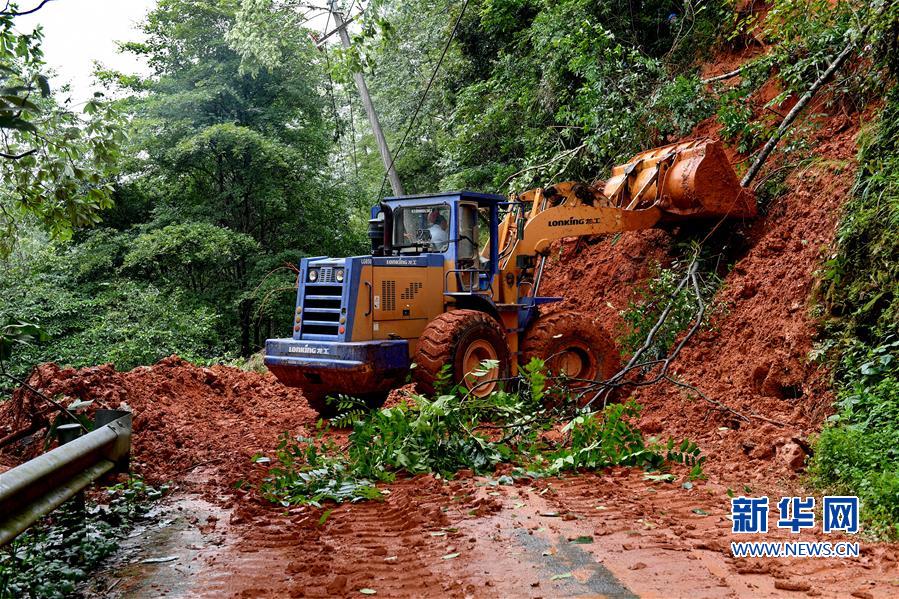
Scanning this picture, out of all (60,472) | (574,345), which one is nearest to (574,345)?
(574,345)

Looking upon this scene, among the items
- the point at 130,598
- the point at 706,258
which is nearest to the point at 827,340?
the point at 706,258

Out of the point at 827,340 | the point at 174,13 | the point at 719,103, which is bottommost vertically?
the point at 827,340

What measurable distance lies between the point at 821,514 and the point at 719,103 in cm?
832

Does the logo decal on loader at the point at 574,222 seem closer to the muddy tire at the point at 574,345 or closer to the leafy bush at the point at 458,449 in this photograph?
the muddy tire at the point at 574,345

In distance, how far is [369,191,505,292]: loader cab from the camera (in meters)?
9.86

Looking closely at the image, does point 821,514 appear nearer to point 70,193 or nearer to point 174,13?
point 70,193

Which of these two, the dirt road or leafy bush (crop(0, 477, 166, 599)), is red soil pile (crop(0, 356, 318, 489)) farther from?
the dirt road

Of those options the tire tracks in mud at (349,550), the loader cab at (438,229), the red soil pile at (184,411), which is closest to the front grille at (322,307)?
the loader cab at (438,229)

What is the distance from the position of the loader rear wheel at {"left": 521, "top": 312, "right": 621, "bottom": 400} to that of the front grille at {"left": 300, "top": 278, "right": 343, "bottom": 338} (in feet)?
8.82

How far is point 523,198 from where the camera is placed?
36.9ft

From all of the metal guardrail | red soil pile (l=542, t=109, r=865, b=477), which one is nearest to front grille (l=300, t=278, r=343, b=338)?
red soil pile (l=542, t=109, r=865, b=477)

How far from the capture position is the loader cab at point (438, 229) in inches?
388

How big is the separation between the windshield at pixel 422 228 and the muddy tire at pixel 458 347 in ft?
3.58

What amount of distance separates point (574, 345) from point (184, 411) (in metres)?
5.24
